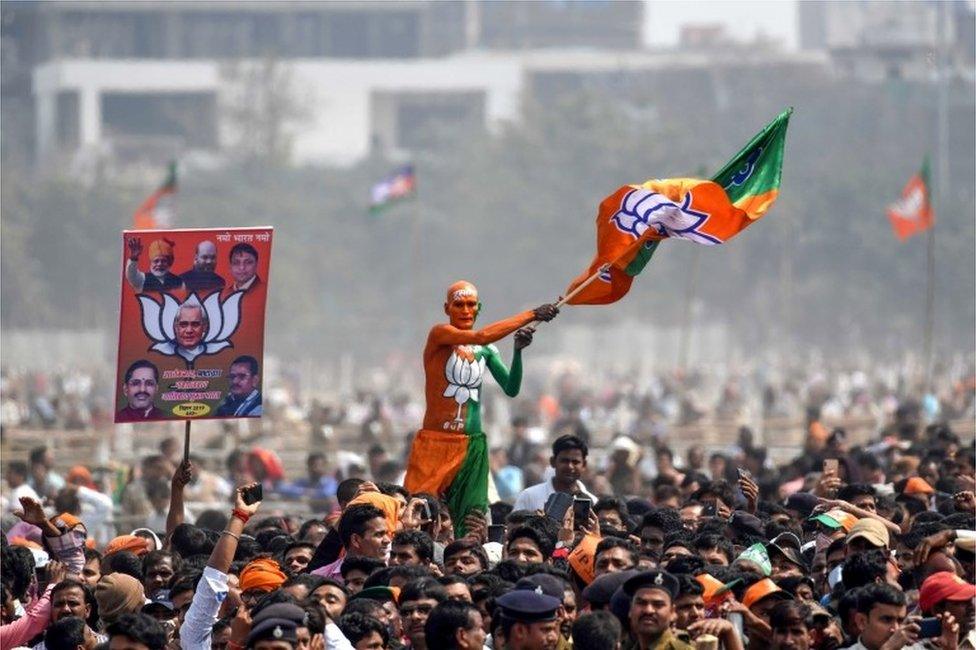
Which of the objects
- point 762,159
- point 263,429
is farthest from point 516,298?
point 762,159

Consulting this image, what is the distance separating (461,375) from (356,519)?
2.33 metres

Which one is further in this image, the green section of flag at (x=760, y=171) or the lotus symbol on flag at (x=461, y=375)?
the green section of flag at (x=760, y=171)

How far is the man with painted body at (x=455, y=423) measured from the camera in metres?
12.6

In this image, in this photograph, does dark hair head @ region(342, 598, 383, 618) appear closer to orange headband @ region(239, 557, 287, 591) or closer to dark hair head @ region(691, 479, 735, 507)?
orange headband @ region(239, 557, 287, 591)

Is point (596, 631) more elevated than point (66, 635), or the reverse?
point (596, 631)

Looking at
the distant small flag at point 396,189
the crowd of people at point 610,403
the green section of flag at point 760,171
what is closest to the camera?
the green section of flag at point 760,171

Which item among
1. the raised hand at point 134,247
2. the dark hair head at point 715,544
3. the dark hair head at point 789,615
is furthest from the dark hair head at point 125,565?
the dark hair head at point 789,615

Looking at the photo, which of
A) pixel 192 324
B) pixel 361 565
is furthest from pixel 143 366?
pixel 361 565

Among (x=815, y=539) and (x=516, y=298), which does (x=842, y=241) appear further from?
(x=815, y=539)

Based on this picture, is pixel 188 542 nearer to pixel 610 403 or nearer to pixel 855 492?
pixel 855 492

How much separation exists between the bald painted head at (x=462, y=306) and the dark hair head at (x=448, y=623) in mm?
4205

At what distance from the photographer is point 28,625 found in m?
9.59

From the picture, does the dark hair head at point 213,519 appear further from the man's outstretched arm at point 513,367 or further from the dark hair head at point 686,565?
the dark hair head at point 686,565

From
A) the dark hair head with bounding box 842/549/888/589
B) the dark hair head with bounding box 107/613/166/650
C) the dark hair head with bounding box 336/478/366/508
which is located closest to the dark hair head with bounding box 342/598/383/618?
the dark hair head with bounding box 107/613/166/650
